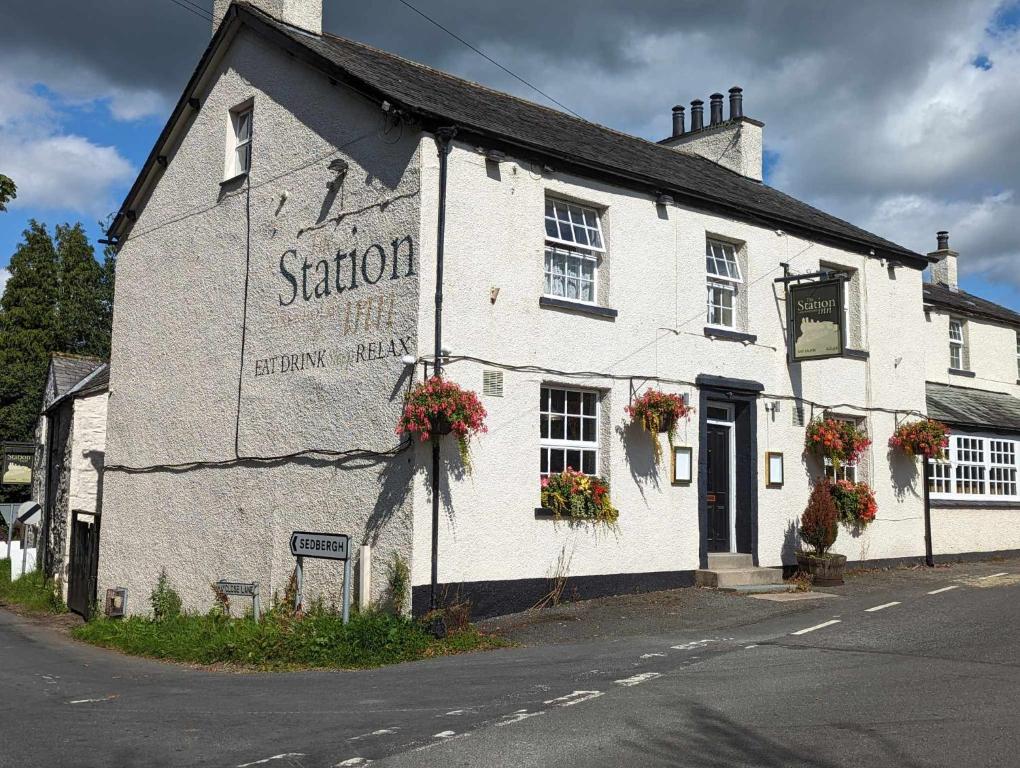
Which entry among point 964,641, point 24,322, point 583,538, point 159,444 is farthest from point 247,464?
point 24,322

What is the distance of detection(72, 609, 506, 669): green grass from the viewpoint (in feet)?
37.0

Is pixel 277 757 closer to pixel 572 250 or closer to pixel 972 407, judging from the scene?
pixel 572 250

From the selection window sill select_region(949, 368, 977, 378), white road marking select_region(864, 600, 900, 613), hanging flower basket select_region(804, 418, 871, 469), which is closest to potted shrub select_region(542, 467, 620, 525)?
white road marking select_region(864, 600, 900, 613)

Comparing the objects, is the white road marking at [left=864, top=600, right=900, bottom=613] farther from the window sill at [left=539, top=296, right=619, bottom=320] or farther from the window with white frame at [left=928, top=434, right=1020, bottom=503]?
the window with white frame at [left=928, top=434, right=1020, bottom=503]

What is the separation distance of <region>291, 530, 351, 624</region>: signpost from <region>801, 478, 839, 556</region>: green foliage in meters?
7.82

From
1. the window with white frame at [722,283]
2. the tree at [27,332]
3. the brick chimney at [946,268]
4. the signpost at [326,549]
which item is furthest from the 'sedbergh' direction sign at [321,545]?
the tree at [27,332]

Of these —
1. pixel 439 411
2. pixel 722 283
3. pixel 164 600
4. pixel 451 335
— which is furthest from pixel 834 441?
pixel 164 600

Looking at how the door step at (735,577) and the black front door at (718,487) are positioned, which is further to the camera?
the black front door at (718,487)

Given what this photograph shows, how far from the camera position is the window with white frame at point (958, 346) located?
1001 inches

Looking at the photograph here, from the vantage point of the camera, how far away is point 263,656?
38.1 ft

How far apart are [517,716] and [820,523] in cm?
970

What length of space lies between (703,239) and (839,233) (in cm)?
367

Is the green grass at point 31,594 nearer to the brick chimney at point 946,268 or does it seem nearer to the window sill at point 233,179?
the window sill at point 233,179

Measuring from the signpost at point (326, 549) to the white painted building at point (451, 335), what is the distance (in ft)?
1.99
